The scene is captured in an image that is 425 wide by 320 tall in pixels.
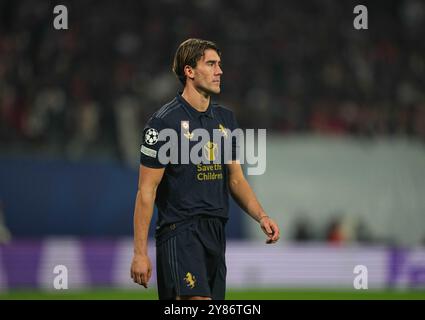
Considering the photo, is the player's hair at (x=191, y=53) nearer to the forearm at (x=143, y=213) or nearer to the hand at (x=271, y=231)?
the forearm at (x=143, y=213)

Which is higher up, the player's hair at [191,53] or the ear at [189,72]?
the player's hair at [191,53]

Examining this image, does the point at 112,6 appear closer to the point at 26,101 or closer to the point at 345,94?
the point at 26,101

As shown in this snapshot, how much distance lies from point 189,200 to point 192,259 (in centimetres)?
38

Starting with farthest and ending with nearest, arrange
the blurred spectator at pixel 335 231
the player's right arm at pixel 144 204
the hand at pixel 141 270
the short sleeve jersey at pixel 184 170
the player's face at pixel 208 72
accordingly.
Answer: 1. the blurred spectator at pixel 335 231
2. the player's face at pixel 208 72
3. the short sleeve jersey at pixel 184 170
4. the player's right arm at pixel 144 204
5. the hand at pixel 141 270

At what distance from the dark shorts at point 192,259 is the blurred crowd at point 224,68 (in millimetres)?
8560

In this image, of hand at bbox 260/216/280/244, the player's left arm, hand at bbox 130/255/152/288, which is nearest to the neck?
the player's left arm

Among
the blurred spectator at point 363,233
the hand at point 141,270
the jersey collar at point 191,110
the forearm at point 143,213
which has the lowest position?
the blurred spectator at point 363,233

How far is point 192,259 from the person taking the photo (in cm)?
595

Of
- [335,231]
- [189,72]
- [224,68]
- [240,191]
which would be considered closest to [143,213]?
[240,191]

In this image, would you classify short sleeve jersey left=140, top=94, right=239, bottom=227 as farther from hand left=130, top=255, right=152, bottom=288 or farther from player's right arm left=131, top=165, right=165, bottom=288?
hand left=130, top=255, right=152, bottom=288

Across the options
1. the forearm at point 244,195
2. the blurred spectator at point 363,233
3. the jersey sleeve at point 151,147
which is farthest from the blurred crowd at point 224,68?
the jersey sleeve at point 151,147

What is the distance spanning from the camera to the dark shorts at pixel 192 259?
233 inches

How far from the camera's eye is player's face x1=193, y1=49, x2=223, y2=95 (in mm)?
6148

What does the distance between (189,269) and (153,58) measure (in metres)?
11.1
